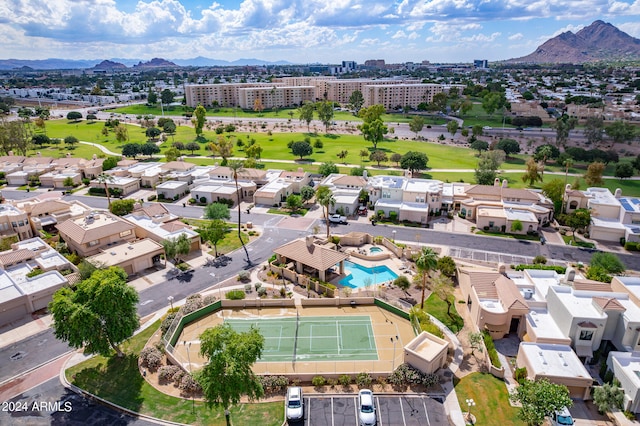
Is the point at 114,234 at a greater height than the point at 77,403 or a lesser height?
greater

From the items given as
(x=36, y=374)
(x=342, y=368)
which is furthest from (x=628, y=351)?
(x=36, y=374)

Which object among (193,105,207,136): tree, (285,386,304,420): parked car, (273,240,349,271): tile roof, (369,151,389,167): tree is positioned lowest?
(285,386,304,420): parked car

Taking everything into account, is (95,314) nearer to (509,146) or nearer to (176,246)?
(176,246)

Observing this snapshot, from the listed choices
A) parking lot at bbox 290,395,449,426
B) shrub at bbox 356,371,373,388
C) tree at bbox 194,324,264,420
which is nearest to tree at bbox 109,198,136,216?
tree at bbox 194,324,264,420

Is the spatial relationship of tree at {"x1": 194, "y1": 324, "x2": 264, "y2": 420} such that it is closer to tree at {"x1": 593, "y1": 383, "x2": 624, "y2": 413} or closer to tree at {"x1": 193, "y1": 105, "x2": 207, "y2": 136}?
tree at {"x1": 593, "y1": 383, "x2": 624, "y2": 413}

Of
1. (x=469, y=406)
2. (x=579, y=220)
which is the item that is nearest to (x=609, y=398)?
(x=469, y=406)

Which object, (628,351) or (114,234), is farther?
(114,234)

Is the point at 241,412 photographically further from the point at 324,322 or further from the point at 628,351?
the point at 628,351
